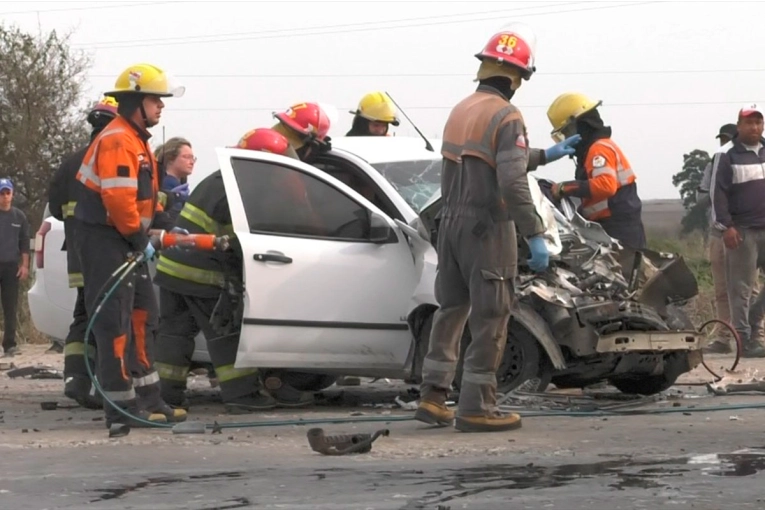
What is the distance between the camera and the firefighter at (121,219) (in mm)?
8695

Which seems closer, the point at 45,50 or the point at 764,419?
the point at 764,419

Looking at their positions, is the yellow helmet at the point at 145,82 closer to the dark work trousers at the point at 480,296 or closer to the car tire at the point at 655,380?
the dark work trousers at the point at 480,296

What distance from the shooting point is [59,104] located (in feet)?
128

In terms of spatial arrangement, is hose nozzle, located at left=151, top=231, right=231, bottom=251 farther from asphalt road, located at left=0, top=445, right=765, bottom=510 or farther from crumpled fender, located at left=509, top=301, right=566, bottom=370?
crumpled fender, located at left=509, top=301, right=566, bottom=370

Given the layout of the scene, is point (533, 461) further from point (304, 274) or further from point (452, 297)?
point (304, 274)

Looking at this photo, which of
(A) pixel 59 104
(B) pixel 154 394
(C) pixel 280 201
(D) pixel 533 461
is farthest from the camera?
(A) pixel 59 104

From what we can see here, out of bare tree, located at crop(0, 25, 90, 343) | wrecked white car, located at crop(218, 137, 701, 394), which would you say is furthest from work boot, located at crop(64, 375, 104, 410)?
bare tree, located at crop(0, 25, 90, 343)

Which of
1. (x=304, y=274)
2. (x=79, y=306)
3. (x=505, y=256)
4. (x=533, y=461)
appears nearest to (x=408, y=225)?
(x=304, y=274)

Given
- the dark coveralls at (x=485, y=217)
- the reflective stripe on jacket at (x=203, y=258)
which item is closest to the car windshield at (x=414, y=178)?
the reflective stripe on jacket at (x=203, y=258)

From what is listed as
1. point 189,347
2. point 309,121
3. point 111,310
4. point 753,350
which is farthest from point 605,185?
point 111,310

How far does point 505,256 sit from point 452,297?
17.4 inches

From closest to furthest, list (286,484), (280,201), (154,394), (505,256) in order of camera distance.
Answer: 1. (286,484)
2. (505,256)
3. (154,394)
4. (280,201)

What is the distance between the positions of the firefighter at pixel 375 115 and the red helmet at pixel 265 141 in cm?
196

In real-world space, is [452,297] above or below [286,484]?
above
